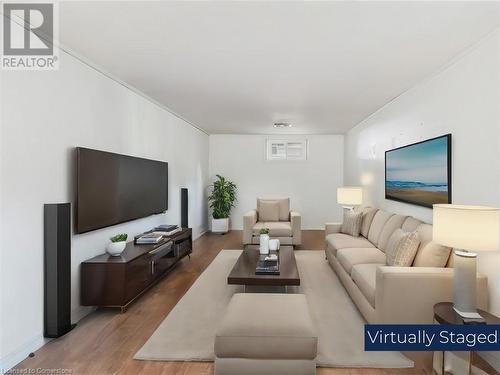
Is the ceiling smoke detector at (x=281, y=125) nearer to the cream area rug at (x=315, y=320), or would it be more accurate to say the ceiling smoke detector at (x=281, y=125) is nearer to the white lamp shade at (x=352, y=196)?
the white lamp shade at (x=352, y=196)

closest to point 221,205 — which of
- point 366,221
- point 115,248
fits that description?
point 366,221

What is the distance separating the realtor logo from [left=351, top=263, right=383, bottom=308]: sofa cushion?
3212mm

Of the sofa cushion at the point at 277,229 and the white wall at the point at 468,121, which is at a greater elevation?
the white wall at the point at 468,121

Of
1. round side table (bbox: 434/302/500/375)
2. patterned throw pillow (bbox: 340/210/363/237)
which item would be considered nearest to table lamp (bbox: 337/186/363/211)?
patterned throw pillow (bbox: 340/210/363/237)

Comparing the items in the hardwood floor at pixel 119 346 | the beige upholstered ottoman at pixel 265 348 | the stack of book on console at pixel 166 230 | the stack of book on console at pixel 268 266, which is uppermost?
the stack of book on console at pixel 166 230

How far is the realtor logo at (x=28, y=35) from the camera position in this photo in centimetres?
Result: 209

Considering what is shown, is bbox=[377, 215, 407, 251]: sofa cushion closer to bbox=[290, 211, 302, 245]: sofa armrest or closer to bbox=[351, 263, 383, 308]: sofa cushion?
bbox=[351, 263, 383, 308]: sofa cushion

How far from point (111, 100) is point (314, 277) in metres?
3.36

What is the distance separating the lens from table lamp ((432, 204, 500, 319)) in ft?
6.41

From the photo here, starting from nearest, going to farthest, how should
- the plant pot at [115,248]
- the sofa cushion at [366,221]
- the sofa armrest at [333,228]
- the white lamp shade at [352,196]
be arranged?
the plant pot at [115,248], the sofa cushion at [366,221], the sofa armrest at [333,228], the white lamp shade at [352,196]

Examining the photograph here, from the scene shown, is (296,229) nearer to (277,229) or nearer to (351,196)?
(277,229)

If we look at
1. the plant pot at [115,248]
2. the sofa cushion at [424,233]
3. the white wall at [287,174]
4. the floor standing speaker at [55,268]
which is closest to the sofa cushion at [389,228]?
the sofa cushion at [424,233]

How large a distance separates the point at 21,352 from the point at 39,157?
1458 mm

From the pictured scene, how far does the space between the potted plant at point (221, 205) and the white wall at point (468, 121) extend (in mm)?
4205
